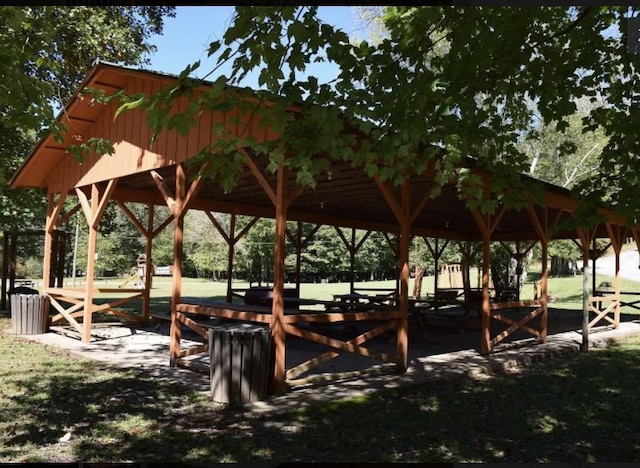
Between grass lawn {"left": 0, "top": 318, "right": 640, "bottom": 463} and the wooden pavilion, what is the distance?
114 cm

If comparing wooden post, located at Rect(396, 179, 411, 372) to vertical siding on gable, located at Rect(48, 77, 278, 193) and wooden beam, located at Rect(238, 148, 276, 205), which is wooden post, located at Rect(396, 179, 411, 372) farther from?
vertical siding on gable, located at Rect(48, 77, 278, 193)

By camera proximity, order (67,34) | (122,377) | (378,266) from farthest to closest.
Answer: (378,266), (67,34), (122,377)

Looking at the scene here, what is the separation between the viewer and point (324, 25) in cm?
361

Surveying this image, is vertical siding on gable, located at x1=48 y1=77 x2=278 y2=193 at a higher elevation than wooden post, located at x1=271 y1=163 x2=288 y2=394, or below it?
higher

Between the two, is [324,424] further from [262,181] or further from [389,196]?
[389,196]

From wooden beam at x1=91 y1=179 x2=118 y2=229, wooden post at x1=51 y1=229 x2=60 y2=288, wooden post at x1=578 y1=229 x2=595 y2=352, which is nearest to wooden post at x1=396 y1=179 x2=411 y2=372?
wooden post at x1=578 y1=229 x2=595 y2=352

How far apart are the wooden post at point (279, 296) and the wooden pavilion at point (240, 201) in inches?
0.5

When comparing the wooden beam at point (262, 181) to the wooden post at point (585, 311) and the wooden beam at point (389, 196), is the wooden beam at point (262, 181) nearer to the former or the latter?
the wooden beam at point (389, 196)

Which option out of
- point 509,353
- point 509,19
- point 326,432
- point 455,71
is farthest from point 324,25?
point 509,353

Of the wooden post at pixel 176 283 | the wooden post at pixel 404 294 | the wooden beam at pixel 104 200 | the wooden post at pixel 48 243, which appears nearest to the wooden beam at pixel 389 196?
the wooden post at pixel 404 294

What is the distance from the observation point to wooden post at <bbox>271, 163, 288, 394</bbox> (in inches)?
259

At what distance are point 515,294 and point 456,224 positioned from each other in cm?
403

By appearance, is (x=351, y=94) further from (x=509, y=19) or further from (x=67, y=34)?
(x=67, y=34)

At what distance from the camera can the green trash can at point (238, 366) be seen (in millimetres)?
6191
